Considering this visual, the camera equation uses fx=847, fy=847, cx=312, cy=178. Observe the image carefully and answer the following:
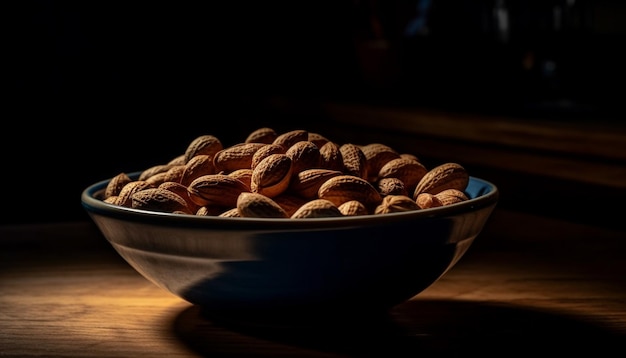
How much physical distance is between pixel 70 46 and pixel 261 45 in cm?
64

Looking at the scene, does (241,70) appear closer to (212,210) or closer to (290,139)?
(290,139)

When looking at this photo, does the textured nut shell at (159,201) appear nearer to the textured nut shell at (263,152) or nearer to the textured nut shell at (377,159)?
the textured nut shell at (263,152)

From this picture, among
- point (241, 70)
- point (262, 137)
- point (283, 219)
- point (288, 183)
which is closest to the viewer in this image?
point (283, 219)

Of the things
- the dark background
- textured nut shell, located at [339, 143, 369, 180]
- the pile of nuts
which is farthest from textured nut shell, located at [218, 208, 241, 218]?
the dark background

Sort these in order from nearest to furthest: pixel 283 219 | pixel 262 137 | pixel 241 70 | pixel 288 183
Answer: pixel 283 219 → pixel 288 183 → pixel 262 137 → pixel 241 70

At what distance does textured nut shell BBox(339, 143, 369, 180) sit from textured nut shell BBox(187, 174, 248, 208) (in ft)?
0.32

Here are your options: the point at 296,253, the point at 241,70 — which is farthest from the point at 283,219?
the point at 241,70

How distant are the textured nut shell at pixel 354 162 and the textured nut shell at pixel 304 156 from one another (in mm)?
31

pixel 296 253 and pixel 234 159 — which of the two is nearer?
pixel 296 253

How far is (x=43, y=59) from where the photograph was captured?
2.27m

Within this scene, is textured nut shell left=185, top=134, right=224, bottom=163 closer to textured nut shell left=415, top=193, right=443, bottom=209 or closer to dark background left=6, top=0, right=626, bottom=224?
textured nut shell left=415, top=193, right=443, bottom=209

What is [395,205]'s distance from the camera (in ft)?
1.87

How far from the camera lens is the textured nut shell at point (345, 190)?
0.60 metres

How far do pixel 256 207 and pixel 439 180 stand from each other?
171 mm
